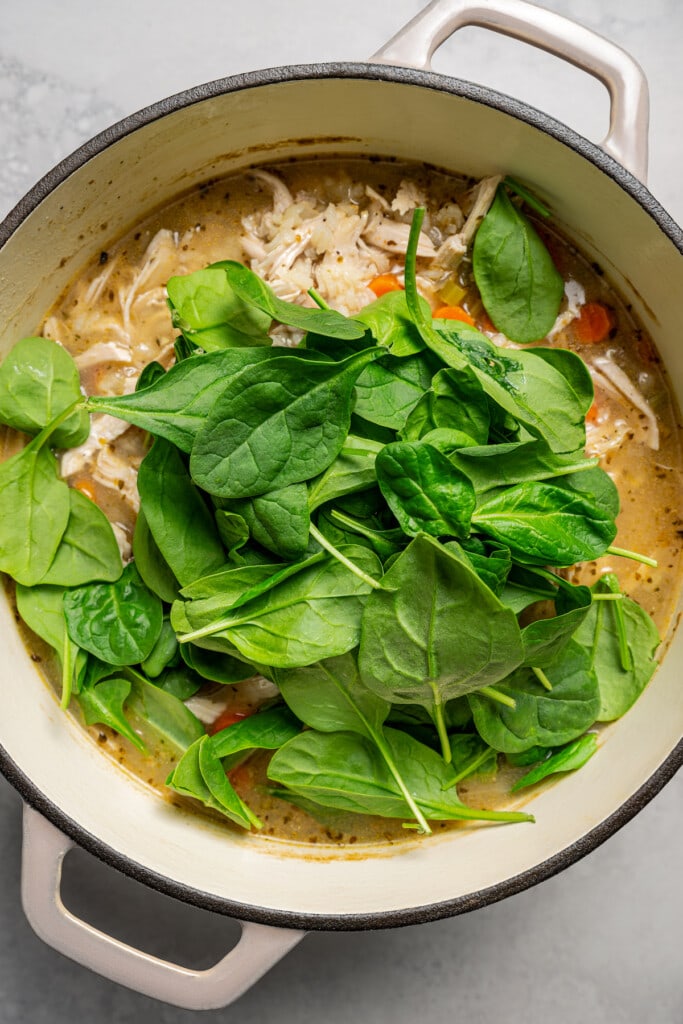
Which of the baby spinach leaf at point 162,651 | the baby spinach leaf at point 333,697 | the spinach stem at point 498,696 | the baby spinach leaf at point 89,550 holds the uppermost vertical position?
the baby spinach leaf at point 89,550

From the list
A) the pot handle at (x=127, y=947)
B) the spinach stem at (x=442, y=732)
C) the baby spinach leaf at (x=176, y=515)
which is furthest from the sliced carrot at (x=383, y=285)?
the pot handle at (x=127, y=947)

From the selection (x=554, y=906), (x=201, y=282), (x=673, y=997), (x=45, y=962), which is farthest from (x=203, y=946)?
(x=201, y=282)

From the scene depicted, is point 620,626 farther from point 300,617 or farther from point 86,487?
point 86,487

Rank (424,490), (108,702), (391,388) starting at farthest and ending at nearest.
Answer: (108,702), (391,388), (424,490)

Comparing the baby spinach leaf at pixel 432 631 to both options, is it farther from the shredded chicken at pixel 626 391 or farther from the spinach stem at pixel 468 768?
the shredded chicken at pixel 626 391

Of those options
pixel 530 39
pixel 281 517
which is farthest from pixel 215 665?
pixel 530 39

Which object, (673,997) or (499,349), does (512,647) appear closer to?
(499,349)

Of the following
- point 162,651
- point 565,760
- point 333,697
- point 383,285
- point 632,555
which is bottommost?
point 565,760
